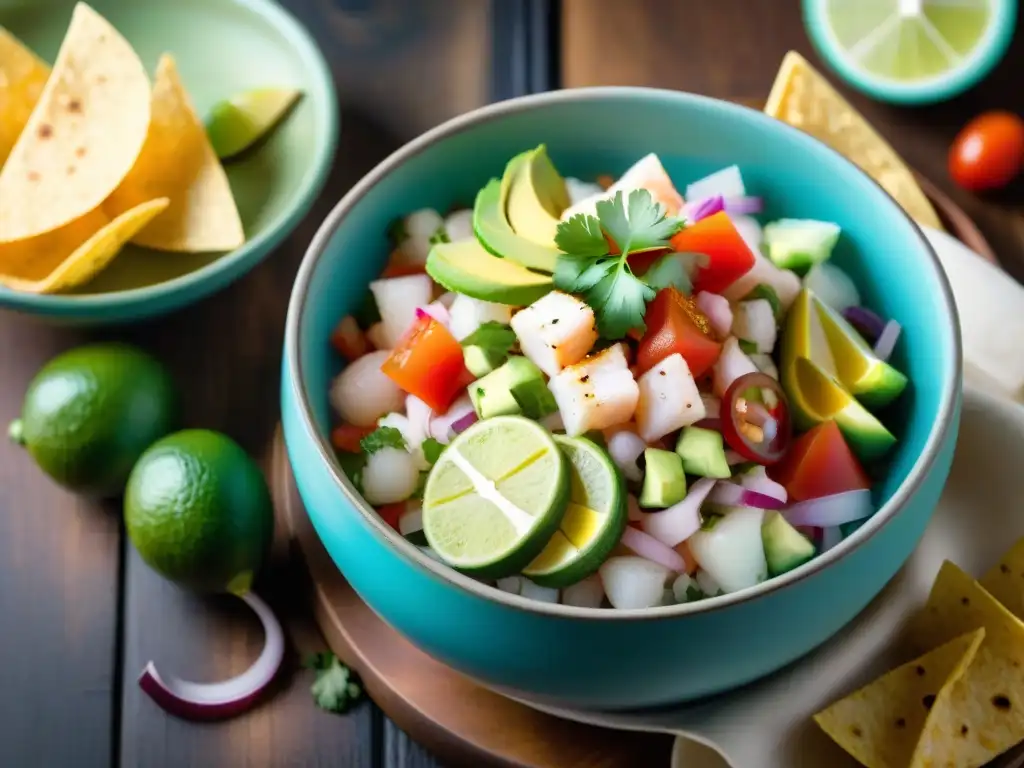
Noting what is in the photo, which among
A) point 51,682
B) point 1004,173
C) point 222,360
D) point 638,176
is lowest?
point 51,682

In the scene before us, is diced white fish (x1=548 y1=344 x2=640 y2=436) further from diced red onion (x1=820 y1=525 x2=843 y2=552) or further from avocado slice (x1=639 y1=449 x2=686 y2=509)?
diced red onion (x1=820 y1=525 x2=843 y2=552)

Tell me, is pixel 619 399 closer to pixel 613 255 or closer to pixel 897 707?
pixel 613 255

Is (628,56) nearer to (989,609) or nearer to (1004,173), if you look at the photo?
(1004,173)

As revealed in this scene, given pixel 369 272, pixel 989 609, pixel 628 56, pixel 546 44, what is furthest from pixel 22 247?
pixel 989 609

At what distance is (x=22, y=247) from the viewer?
55.9 inches

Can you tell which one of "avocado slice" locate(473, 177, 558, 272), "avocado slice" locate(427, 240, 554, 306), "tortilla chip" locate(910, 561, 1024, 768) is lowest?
"tortilla chip" locate(910, 561, 1024, 768)

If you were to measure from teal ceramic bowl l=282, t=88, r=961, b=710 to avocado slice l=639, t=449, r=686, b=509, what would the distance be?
0.12 metres

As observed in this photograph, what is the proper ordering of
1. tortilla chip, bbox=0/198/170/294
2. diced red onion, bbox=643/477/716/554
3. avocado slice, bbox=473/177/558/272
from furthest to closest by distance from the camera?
tortilla chip, bbox=0/198/170/294, avocado slice, bbox=473/177/558/272, diced red onion, bbox=643/477/716/554

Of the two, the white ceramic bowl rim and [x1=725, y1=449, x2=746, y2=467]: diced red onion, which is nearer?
the white ceramic bowl rim

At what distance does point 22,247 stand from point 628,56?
0.86m

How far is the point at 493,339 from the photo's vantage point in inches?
43.7

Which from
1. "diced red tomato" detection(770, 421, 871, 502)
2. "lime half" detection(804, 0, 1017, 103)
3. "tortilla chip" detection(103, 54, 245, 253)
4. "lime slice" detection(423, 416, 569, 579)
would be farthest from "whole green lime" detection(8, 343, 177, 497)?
"lime half" detection(804, 0, 1017, 103)

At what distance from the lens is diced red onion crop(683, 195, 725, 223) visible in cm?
119

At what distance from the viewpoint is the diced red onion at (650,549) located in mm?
1036
